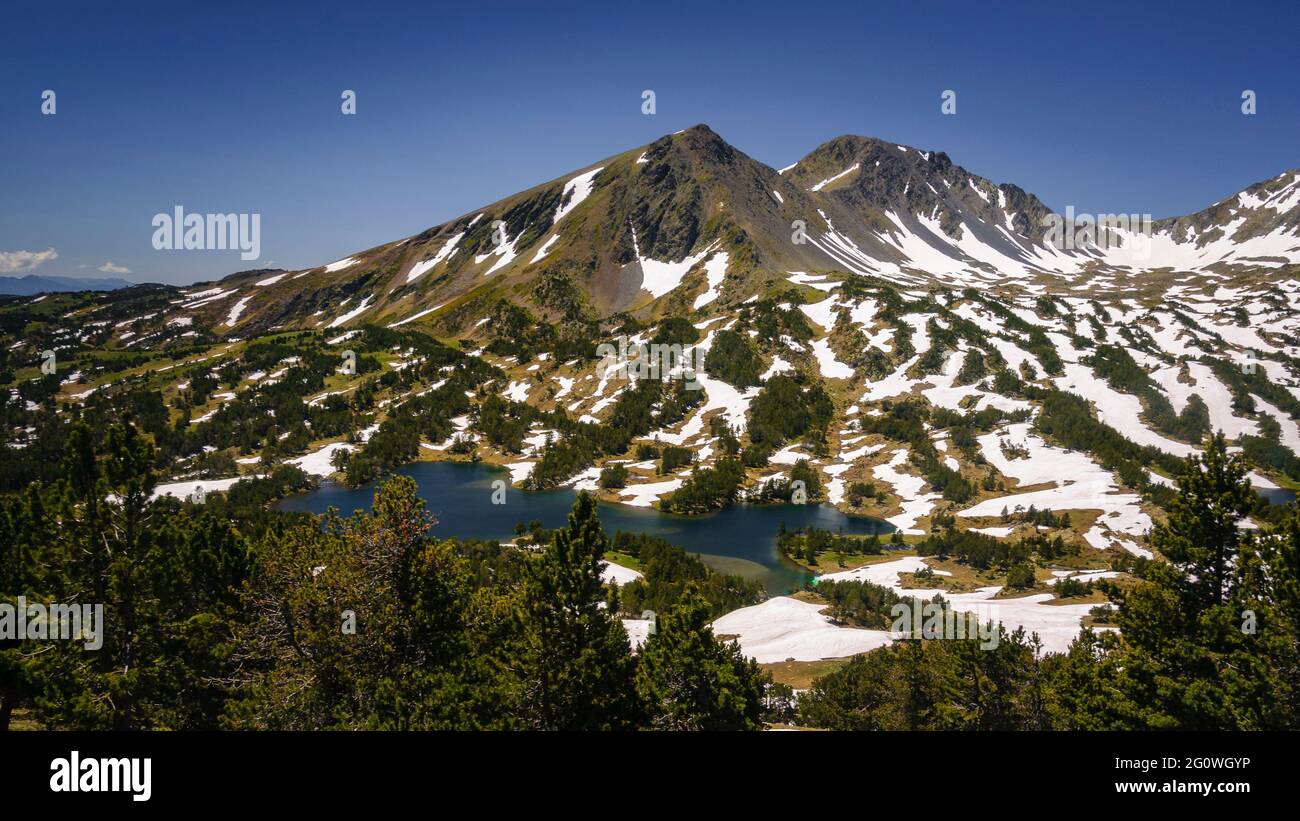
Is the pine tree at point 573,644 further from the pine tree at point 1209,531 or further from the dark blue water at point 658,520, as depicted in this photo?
the dark blue water at point 658,520

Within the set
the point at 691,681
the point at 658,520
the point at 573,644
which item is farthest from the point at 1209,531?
the point at 658,520

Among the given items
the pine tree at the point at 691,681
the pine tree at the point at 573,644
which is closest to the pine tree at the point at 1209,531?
the pine tree at the point at 691,681

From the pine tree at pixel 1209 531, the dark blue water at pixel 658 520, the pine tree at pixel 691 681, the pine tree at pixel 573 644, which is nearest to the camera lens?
the pine tree at pixel 1209 531

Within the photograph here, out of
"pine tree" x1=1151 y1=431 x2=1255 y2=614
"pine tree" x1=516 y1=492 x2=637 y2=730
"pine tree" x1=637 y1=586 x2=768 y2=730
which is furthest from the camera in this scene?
"pine tree" x1=637 y1=586 x2=768 y2=730

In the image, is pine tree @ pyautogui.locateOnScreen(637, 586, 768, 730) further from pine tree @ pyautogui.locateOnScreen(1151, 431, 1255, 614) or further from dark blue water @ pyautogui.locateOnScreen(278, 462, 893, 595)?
dark blue water @ pyautogui.locateOnScreen(278, 462, 893, 595)

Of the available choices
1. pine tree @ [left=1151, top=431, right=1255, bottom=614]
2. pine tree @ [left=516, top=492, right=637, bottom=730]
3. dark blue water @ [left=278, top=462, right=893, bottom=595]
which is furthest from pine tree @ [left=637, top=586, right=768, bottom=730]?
dark blue water @ [left=278, top=462, right=893, bottom=595]

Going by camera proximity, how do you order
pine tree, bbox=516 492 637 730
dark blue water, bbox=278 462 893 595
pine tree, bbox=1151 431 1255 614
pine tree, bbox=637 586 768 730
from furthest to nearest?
dark blue water, bbox=278 462 893 595 → pine tree, bbox=637 586 768 730 → pine tree, bbox=516 492 637 730 → pine tree, bbox=1151 431 1255 614

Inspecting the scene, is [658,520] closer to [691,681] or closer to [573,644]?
[691,681]
